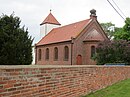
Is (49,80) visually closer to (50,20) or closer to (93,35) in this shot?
(93,35)

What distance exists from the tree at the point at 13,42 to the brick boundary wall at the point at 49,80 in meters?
8.01

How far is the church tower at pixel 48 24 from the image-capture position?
6788cm

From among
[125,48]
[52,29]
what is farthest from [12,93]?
[52,29]

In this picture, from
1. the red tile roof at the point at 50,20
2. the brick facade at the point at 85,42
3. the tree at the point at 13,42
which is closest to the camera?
the tree at the point at 13,42

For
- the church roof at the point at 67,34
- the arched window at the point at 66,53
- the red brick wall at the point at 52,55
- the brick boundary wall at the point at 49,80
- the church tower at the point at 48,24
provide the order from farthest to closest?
1. the church tower at the point at 48,24
2. the red brick wall at the point at 52,55
3. the arched window at the point at 66,53
4. the church roof at the point at 67,34
5. the brick boundary wall at the point at 49,80

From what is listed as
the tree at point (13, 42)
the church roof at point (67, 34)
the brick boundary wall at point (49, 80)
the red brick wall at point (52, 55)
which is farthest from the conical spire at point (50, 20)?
the brick boundary wall at point (49, 80)

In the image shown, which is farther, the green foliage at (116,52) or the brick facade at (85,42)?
the brick facade at (85,42)

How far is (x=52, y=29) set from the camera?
6775 centimetres

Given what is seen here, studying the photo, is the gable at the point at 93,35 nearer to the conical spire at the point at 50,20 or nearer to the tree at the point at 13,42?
the conical spire at the point at 50,20

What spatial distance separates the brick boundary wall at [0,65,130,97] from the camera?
5.81 m

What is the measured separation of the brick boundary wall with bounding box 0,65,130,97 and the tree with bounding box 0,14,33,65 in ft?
26.3

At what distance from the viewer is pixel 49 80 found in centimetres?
760

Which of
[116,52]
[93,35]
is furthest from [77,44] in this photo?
[116,52]

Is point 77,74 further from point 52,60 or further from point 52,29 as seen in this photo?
point 52,29
